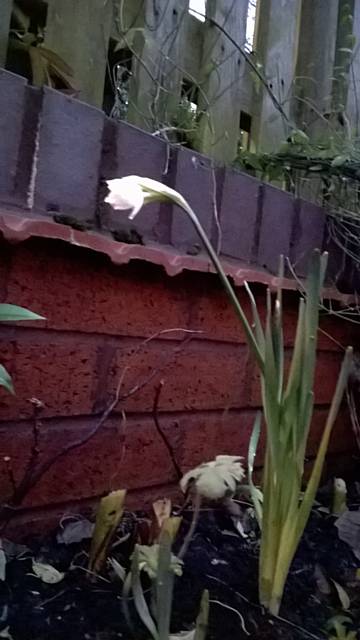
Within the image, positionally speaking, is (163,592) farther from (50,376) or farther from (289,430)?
(50,376)

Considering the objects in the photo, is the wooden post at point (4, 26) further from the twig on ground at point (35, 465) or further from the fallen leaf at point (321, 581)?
the fallen leaf at point (321, 581)

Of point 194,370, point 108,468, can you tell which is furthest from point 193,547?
point 194,370

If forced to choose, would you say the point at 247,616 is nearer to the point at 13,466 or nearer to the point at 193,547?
the point at 193,547

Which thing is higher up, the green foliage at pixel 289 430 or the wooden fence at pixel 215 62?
the wooden fence at pixel 215 62

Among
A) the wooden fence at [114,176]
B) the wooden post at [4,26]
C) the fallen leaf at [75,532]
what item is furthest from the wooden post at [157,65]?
the fallen leaf at [75,532]

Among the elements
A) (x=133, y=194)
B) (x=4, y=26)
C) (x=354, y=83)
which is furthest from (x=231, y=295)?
(x=354, y=83)

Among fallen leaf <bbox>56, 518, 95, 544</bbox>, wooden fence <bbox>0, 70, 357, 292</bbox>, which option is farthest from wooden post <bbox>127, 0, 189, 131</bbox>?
fallen leaf <bbox>56, 518, 95, 544</bbox>

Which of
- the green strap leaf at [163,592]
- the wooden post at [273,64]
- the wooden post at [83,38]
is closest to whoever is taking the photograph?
the green strap leaf at [163,592]
